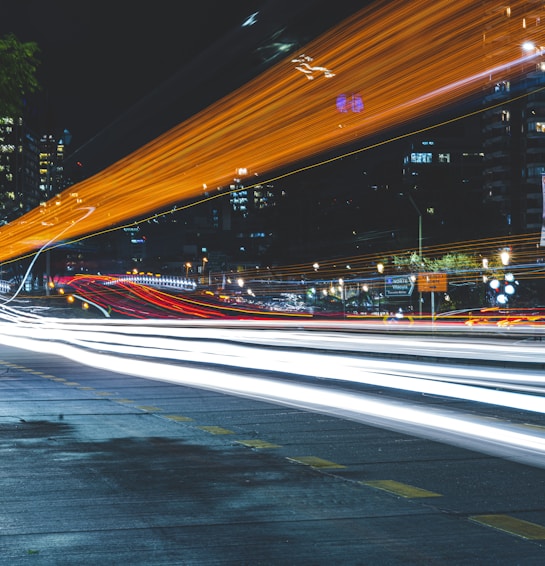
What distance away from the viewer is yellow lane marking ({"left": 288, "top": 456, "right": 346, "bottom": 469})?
9281mm

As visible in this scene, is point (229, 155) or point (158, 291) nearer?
point (229, 155)

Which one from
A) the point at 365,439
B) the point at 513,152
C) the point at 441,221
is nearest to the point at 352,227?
the point at 441,221

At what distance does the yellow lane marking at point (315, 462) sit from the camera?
9.28 meters

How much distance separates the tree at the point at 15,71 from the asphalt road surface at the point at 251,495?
4.08m

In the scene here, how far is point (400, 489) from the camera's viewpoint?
319 inches

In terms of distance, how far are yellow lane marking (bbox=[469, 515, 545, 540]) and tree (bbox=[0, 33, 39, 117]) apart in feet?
25.6

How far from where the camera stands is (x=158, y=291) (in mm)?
82188

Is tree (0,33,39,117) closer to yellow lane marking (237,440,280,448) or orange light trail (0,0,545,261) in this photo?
yellow lane marking (237,440,280,448)

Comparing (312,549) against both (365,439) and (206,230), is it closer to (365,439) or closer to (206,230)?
(365,439)

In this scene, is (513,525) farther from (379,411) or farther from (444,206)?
(444,206)

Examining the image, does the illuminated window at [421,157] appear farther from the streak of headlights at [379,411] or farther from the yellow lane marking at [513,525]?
the yellow lane marking at [513,525]

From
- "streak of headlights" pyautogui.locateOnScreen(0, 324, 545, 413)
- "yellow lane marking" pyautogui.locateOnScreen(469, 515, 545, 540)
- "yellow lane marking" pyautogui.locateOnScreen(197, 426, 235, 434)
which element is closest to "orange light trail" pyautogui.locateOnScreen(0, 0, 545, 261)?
"streak of headlights" pyautogui.locateOnScreen(0, 324, 545, 413)

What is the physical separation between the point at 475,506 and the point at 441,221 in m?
82.5

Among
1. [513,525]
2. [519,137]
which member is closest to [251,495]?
[513,525]
